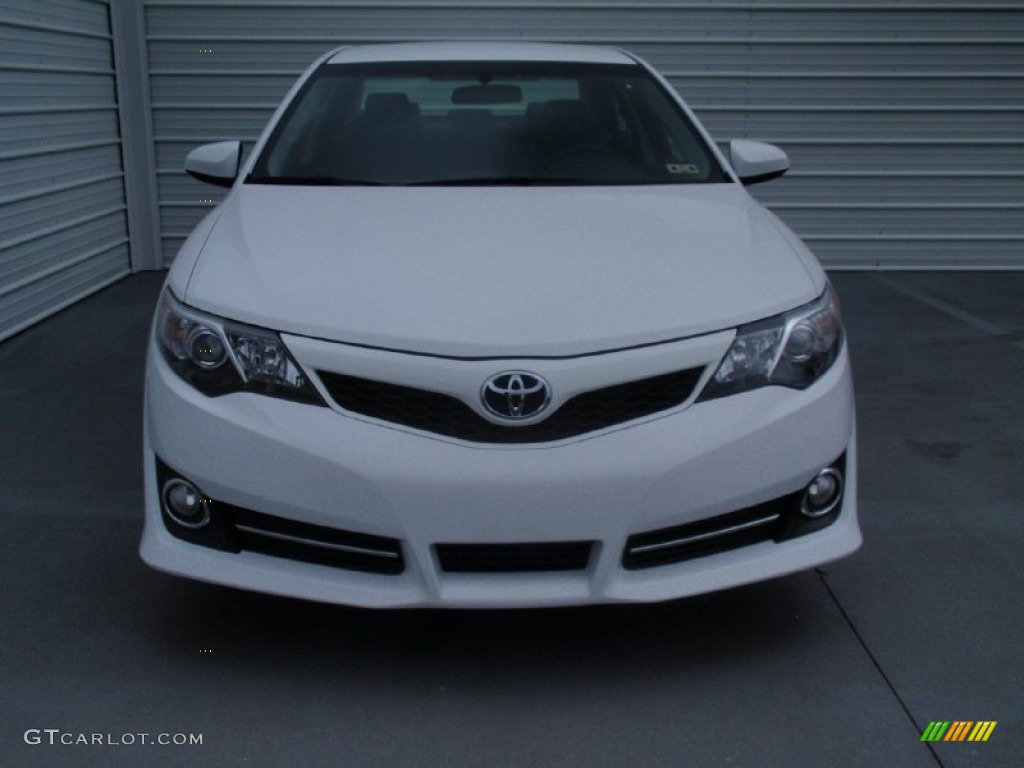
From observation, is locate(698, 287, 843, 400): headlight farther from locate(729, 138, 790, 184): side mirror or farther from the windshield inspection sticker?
locate(729, 138, 790, 184): side mirror

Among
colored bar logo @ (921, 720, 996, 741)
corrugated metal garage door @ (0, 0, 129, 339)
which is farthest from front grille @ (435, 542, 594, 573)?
corrugated metal garage door @ (0, 0, 129, 339)

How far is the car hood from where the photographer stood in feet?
10.1

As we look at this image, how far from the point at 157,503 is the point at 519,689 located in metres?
0.98

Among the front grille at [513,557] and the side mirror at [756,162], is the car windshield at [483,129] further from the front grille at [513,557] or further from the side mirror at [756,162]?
the front grille at [513,557]

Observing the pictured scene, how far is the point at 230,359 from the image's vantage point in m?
3.14

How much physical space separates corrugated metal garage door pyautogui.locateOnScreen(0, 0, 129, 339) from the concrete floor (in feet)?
9.48

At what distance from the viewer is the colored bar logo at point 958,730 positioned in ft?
9.89

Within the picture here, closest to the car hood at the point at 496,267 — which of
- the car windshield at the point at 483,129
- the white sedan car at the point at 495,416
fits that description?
the white sedan car at the point at 495,416

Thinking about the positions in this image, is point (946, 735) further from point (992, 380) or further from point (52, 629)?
point (992, 380)

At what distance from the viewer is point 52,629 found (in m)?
3.55

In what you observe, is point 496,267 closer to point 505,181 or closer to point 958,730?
point 505,181

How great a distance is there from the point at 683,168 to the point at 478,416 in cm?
184

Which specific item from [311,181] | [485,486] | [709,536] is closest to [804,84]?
[311,181]

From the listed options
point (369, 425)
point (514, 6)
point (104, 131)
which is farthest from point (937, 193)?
point (369, 425)
